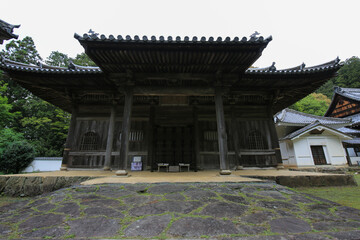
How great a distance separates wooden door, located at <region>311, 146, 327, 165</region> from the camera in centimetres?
1411

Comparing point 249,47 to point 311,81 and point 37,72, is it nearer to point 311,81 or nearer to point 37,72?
point 311,81

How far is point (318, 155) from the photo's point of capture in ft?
46.8

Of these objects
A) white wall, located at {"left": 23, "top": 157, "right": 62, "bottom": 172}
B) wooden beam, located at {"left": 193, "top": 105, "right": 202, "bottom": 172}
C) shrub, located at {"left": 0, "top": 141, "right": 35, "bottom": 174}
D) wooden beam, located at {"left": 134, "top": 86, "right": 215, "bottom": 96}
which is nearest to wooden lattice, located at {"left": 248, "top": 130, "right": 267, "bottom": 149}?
wooden beam, located at {"left": 193, "top": 105, "right": 202, "bottom": 172}

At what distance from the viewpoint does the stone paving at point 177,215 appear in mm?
2029

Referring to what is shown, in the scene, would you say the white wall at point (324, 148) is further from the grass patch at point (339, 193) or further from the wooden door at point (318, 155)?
the grass patch at point (339, 193)

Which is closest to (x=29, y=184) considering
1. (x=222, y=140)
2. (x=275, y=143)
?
(x=222, y=140)

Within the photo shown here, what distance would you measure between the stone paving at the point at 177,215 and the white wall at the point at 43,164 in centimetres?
1578

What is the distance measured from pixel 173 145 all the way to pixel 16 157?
1447 centimetres

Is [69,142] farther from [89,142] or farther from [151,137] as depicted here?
[151,137]

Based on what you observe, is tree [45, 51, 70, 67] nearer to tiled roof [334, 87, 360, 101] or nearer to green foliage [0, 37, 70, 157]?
green foliage [0, 37, 70, 157]

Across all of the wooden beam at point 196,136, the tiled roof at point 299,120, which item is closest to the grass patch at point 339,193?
the wooden beam at point 196,136

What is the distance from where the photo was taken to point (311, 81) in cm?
714

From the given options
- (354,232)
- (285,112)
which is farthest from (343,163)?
(354,232)

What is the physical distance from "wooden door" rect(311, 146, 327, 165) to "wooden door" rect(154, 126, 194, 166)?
13202 millimetres
